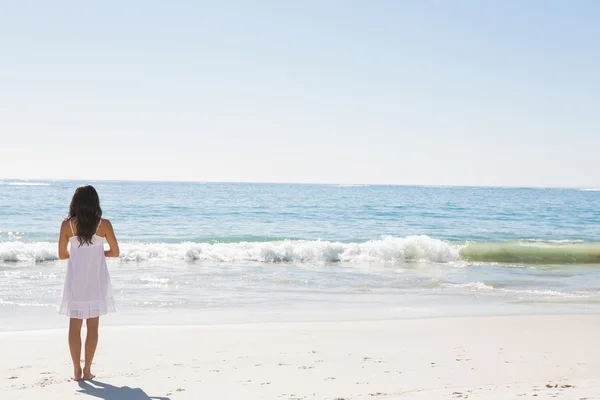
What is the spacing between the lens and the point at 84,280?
5094 mm

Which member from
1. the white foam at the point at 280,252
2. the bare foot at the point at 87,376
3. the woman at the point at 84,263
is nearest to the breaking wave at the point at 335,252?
the white foam at the point at 280,252

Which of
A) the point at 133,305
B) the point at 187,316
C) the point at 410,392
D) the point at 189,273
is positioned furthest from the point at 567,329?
the point at 189,273

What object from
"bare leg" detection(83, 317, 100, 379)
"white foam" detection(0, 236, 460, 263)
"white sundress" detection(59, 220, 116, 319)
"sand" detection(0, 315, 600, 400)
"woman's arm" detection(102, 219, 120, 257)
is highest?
"woman's arm" detection(102, 219, 120, 257)

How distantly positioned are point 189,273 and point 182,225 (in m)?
15.0

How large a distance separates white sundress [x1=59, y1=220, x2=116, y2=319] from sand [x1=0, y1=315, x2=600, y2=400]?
2.19 feet

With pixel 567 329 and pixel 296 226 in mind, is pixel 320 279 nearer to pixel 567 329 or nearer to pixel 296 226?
pixel 567 329

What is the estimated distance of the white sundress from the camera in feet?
16.6

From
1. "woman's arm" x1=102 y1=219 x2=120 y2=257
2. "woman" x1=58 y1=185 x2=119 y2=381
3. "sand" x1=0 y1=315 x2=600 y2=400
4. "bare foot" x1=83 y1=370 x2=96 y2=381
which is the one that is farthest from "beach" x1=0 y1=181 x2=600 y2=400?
"woman's arm" x1=102 y1=219 x2=120 y2=257

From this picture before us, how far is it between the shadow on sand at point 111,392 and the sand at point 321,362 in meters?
0.02

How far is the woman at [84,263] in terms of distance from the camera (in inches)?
196

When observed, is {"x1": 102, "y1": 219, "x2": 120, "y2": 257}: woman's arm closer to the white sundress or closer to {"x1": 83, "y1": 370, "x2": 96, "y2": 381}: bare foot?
the white sundress

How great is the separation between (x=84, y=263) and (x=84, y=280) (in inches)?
5.9

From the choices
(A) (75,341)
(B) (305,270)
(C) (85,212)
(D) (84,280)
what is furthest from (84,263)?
(B) (305,270)

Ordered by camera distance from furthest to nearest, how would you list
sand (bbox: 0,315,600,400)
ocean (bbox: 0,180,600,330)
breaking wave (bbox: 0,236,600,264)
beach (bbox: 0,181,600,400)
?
breaking wave (bbox: 0,236,600,264) → ocean (bbox: 0,180,600,330) → beach (bbox: 0,181,600,400) → sand (bbox: 0,315,600,400)
